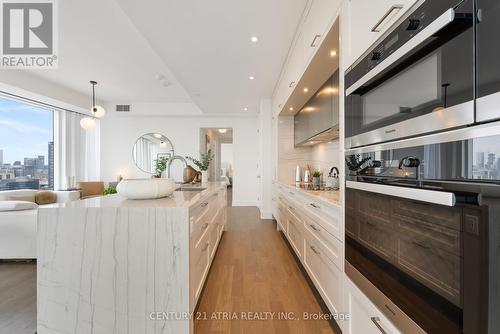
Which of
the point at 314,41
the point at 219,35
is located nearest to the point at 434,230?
the point at 314,41

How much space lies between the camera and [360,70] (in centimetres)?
111

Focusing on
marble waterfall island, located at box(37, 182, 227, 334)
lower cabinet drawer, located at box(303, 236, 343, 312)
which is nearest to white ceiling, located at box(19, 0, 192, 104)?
marble waterfall island, located at box(37, 182, 227, 334)

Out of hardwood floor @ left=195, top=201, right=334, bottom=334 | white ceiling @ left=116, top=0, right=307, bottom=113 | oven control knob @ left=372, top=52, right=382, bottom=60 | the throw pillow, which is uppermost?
white ceiling @ left=116, top=0, right=307, bottom=113

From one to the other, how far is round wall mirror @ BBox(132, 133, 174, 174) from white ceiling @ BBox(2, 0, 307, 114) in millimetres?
1840

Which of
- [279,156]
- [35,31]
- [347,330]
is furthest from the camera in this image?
[279,156]

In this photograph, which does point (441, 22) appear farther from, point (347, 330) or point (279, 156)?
point (279, 156)

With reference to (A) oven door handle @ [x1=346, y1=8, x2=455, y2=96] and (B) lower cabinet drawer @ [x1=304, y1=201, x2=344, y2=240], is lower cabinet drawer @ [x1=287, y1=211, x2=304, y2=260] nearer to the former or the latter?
(B) lower cabinet drawer @ [x1=304, y1=201, x2=344, y2=240]

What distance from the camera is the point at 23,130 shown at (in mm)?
4867

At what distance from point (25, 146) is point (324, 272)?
6.49 metres

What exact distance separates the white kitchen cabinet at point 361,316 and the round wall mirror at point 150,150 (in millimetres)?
6146

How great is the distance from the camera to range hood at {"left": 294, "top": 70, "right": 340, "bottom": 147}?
7.03ft

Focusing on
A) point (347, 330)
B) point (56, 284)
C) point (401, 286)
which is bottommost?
point (347, 330)

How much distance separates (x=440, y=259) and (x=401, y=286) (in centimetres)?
24

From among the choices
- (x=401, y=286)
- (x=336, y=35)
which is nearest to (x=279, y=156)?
(x=336, y=35)
